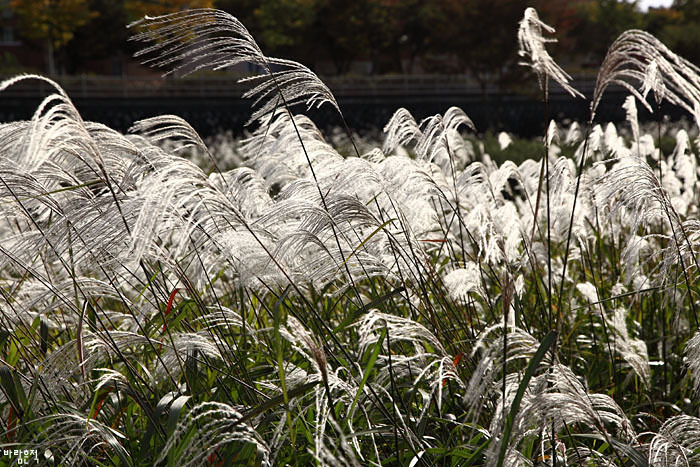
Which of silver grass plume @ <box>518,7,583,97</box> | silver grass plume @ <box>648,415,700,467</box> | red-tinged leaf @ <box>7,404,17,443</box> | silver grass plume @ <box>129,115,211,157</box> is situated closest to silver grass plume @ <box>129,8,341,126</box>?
silver grass plume @ <box>129,115,211,157</box>

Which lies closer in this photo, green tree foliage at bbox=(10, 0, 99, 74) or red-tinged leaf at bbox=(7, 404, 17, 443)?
red-tinged leaf at bbox=(7, 404, 17, 443)

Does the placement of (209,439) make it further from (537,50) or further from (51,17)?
(51,17)

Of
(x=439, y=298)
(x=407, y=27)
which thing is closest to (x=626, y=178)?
(x=439, y=298)

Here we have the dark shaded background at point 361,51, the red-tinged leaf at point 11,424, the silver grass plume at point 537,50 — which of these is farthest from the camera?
the dark shaded background at point 361,51

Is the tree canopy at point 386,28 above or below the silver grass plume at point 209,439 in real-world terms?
above

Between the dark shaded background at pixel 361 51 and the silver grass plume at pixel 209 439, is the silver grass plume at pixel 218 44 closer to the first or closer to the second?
the silver grass plume at pixel 209 439

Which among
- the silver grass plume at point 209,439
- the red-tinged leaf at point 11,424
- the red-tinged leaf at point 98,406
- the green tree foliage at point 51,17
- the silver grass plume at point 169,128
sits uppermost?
the green tree foliage at point 51,17

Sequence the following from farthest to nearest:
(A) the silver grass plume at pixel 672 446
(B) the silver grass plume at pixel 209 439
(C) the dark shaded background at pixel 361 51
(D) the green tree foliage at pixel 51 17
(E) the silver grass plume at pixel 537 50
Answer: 1. (D) the green tree foliage at pixel 51 17
2. (C) the dark shaded background at pixel 361 51
3. (E) the silver grass plume at pixel 537 50
4. (A) the silver grass plume at pixel 672 446
5. (B) the silver grass plume at pixel 209 439

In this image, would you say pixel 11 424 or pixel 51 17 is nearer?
pixel 11 424

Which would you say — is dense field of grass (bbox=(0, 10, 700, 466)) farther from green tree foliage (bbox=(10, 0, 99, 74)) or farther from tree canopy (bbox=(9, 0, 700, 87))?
green tree foliage (bbox=(10, 0, 99, 74))

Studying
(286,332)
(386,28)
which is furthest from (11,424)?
(386,28)

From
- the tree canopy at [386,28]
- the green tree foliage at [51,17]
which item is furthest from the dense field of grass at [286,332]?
the green tree foliage at [51,17]

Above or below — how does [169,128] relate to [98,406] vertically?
above

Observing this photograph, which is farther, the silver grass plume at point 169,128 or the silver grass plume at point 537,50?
the silver grass plume at point 169,128
